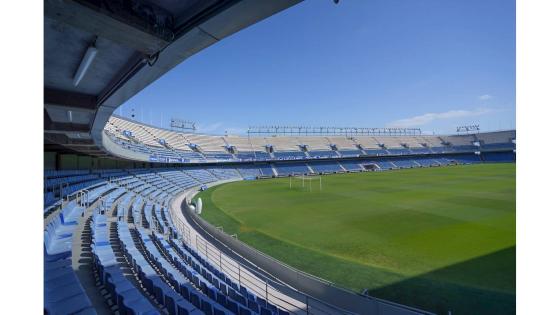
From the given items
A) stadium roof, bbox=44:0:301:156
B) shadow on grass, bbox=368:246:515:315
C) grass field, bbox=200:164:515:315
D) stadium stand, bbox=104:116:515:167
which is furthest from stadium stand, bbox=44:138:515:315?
stadium stand, bbox=104:116:515:167

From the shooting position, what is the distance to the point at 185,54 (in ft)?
16.1

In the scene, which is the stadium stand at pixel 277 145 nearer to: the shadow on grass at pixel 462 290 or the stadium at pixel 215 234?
the stadium at pixel 215 234

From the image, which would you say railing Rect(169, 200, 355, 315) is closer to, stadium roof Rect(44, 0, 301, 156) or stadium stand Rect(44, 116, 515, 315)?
stadium stand Rect(44, 116, 515, 315)

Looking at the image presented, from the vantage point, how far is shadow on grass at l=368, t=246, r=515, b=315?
7.24 meters

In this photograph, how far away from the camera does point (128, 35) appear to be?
160 inches

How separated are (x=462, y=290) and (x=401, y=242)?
14.4ft

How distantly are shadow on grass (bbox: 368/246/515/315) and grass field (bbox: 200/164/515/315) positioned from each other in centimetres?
3

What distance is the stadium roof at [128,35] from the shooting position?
3.57 metres

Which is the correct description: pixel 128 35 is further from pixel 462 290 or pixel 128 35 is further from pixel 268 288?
pixel 462 290

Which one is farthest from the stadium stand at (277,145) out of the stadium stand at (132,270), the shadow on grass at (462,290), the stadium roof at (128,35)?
the shadow on grass at (462,290)

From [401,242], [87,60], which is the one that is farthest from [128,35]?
[401,242]
